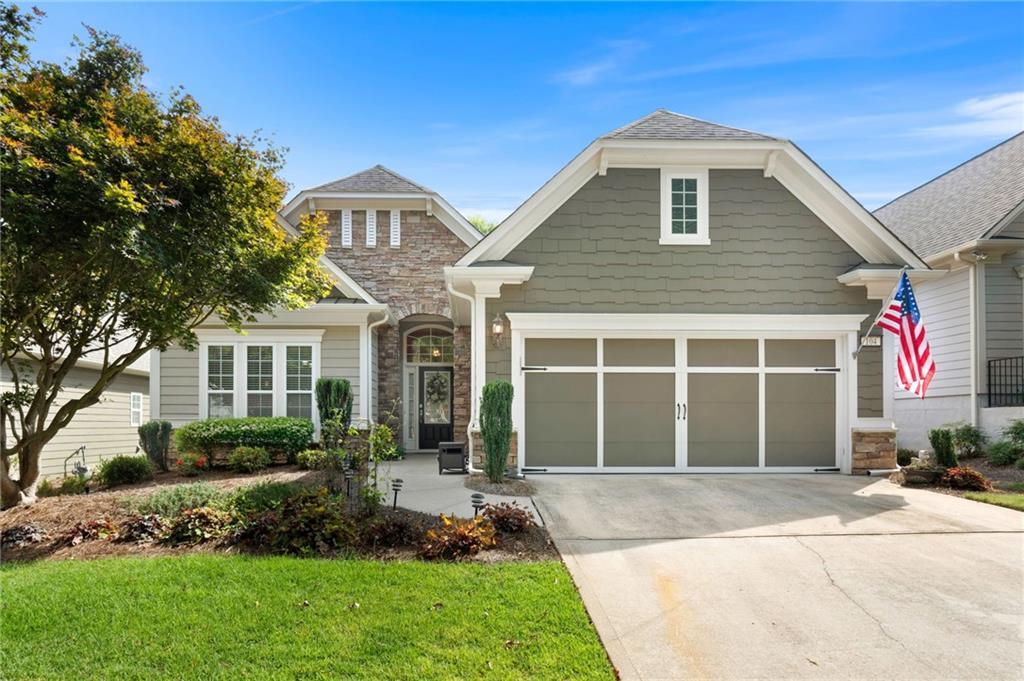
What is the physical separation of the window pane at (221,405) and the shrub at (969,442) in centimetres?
1440

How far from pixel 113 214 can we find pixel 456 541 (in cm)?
455

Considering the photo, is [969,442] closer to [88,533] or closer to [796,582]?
[796,582]

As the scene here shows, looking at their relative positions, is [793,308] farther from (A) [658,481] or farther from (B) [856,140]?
(B) [856,140]

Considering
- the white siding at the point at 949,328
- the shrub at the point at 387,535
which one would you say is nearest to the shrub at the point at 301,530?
the shrub at the point at 387,535

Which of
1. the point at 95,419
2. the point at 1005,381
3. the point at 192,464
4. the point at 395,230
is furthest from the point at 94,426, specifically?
the point at 1005,381

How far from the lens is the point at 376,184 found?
1515 cm

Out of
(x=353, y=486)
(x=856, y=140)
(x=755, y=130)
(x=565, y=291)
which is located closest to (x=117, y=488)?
(x=353, y=486)

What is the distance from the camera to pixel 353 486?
20.5 ft

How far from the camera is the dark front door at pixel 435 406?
49.0 feet

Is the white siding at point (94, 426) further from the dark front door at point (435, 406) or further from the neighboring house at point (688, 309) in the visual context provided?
the neighboring house at point (688, 309)

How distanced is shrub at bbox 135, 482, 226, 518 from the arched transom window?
8302 millimetres

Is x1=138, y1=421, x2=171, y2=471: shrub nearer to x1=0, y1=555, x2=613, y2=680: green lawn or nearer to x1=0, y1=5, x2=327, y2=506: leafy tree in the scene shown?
x1=0, y1=5, x2=327, y2=506: leafy tree

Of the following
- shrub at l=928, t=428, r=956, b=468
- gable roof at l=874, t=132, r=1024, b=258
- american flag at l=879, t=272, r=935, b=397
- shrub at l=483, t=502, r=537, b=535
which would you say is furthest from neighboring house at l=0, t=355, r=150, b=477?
gable roof at l=874, t=132, r=1024, b=258

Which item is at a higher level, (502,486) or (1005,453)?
(1005,453)
